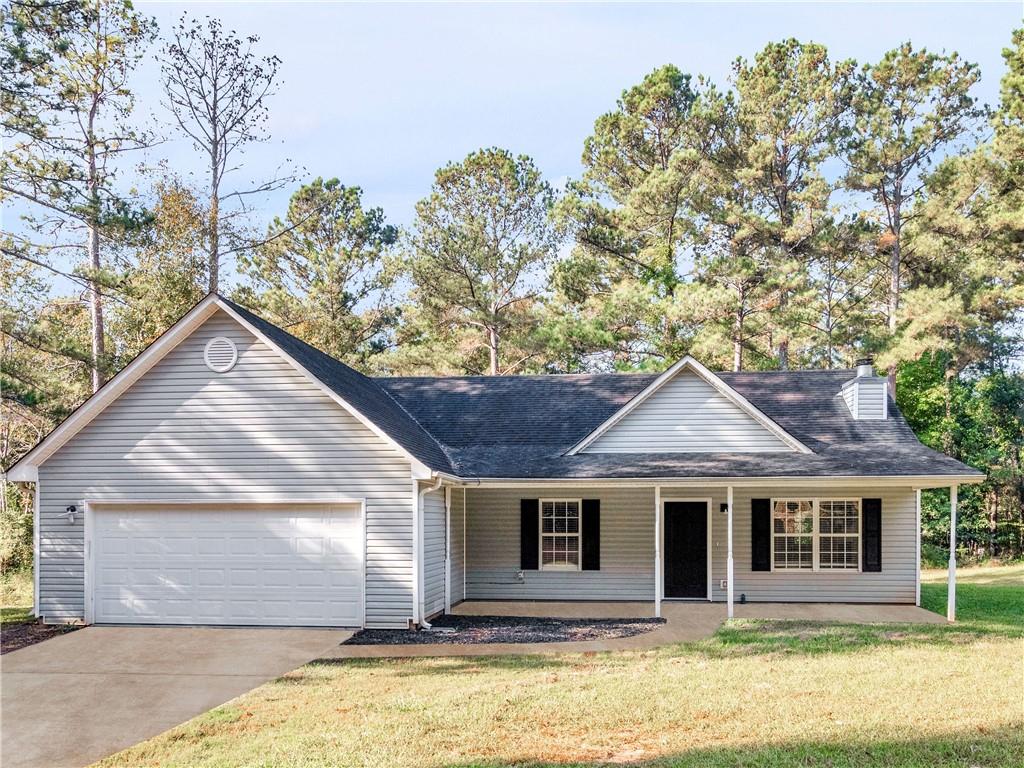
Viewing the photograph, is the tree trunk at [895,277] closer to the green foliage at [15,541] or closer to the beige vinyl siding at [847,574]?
the beige vinyl siding at [847,574]

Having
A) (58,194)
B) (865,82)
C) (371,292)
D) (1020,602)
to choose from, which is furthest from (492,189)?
(1020,602)

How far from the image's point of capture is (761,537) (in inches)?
603

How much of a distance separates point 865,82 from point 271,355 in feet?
74.8

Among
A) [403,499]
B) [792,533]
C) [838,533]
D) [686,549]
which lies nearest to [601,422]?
[686,549]

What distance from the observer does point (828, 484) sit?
13.6 meters

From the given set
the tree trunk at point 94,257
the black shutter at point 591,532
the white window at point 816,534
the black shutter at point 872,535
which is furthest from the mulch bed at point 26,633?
the black shutter at point 872,535

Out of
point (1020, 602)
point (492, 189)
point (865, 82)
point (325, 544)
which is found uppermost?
point (865, 82)

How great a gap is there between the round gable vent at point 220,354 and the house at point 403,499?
A: 0.14 feet

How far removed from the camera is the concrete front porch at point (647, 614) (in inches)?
425

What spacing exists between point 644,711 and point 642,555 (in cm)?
792

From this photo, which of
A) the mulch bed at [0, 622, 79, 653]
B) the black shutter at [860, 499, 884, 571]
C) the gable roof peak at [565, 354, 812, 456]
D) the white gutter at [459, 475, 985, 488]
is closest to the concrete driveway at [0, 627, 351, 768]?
the mulch bed at [0, 622, 79, 653]

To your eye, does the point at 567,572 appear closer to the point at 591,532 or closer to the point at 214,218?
the point at 591,532

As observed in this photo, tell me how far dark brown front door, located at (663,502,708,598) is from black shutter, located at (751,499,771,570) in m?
0.83

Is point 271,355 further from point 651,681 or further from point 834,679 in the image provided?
point 834,679
